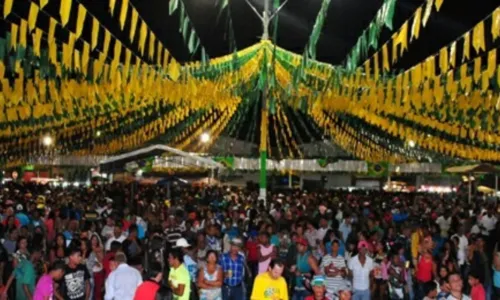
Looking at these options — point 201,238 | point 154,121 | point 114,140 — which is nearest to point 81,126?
point 154,121

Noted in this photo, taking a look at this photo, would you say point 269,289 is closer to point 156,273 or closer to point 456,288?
point 156,273

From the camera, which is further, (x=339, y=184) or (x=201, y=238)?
(x=339, y=184)

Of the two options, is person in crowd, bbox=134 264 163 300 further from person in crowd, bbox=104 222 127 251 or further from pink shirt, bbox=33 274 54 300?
person in crowd, bbox=104 222 127 251

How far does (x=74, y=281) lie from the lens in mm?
8578

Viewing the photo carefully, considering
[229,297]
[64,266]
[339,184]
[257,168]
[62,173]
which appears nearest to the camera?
[64,266]

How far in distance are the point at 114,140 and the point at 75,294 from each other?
2354 centimetres

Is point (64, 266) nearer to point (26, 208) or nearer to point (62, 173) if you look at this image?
point (26, 208)

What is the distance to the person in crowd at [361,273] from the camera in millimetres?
10023

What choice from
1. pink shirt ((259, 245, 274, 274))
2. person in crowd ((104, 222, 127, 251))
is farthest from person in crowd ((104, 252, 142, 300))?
person in crowd ((104, 222, 127, 251))

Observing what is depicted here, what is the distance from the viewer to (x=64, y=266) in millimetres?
8367

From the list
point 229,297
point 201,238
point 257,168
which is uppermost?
point 257,168

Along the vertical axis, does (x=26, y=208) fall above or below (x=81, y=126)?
below

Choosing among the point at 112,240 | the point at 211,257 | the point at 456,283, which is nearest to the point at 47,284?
the point at 211,257

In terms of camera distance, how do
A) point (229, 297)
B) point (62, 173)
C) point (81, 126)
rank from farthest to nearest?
point (62, 173) → point (81, 126) → point (229, 297)
